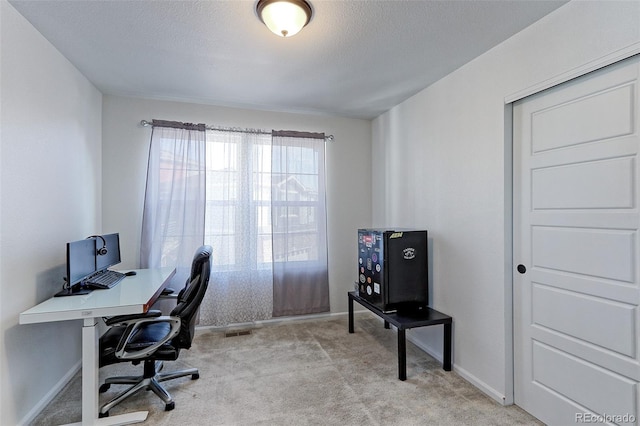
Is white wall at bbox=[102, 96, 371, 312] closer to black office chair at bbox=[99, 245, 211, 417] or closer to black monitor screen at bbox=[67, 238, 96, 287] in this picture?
black monitor screen at bbox=[67, 238, 96, 287]

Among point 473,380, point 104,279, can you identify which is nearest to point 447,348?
point 473,380

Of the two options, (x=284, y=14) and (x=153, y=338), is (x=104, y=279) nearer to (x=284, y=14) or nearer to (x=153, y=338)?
(x=153, y=338)

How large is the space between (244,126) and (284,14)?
6.81 feet

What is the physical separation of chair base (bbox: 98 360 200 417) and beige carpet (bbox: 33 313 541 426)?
64mm

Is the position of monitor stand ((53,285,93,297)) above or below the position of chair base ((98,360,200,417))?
above

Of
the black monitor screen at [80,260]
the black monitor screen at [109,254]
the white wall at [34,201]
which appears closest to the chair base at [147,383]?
the white wall at [34,201]

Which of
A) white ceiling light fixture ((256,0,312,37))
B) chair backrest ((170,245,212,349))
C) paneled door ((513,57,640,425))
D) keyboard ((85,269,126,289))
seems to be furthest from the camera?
keyboard ((85,269,126,289))

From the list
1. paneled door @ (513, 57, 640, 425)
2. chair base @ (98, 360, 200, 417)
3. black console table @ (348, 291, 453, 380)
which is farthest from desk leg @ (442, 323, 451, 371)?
chair base @ (98, 360, 200, 417)

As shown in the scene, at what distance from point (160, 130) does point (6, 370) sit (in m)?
2.43

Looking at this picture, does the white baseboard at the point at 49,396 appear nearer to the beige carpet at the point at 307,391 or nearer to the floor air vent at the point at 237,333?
the beige carpet at the point at 307,391

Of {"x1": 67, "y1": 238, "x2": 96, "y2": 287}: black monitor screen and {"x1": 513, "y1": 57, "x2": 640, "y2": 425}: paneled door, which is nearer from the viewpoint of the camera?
{"x1": 513, "y1": 57, "x2": 640, "y2": 425}: paneled door

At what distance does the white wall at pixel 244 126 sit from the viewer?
332 cm

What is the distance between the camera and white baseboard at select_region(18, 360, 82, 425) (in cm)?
198

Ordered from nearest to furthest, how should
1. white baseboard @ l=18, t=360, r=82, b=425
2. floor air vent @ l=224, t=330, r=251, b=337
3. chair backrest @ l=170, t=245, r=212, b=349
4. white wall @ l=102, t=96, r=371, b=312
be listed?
1. white baseboard @ l=18, t=360, r=82, b=425
2. chair backrest @ l=170, t=245, r=212, b=349
3. white wall @ l=102, t=96, r=371, b=312
4. floor air vent @ l=224, t=330, r=251, b=337
